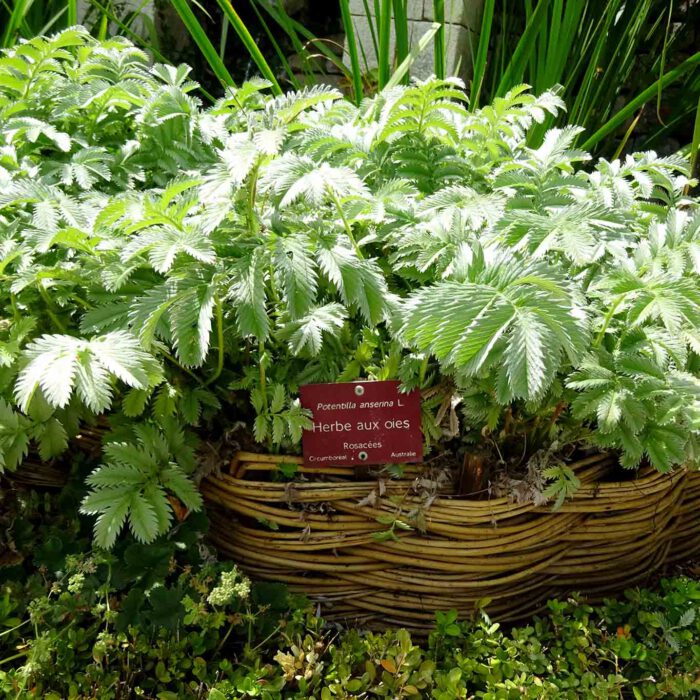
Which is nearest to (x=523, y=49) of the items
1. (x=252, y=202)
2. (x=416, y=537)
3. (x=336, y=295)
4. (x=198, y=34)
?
(x=198, y=34)

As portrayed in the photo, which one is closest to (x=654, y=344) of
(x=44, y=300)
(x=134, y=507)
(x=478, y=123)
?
(x=478, y=123)

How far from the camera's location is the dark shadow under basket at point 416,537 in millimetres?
1077

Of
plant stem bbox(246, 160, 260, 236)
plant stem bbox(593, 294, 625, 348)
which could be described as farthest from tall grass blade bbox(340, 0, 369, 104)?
plant stem bbox(593, 294, 625, 348)

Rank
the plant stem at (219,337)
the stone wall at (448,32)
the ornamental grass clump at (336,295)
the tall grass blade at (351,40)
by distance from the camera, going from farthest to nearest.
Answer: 1. the stone wall at (448,32)
2. the tall grass blade at (351,40)
3. the plant stem at (219,337)
4. the ornamental grass clump at (336,295)

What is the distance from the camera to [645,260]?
1.01 metres

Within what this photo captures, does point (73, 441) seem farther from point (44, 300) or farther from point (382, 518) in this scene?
point (382, 518)

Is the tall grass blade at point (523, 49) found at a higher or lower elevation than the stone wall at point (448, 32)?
higher

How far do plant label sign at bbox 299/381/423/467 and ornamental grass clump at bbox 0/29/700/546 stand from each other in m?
0.03

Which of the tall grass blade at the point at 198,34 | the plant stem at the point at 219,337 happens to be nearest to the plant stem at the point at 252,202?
the plant stem at the point at 219,337

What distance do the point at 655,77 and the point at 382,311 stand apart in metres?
1.96

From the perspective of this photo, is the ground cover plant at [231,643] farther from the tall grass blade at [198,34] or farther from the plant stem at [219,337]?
the tall grass blade at [198,34]

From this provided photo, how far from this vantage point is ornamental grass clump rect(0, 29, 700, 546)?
0.85m

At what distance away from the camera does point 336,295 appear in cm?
112

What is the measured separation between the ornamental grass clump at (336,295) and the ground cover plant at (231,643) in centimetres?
12
